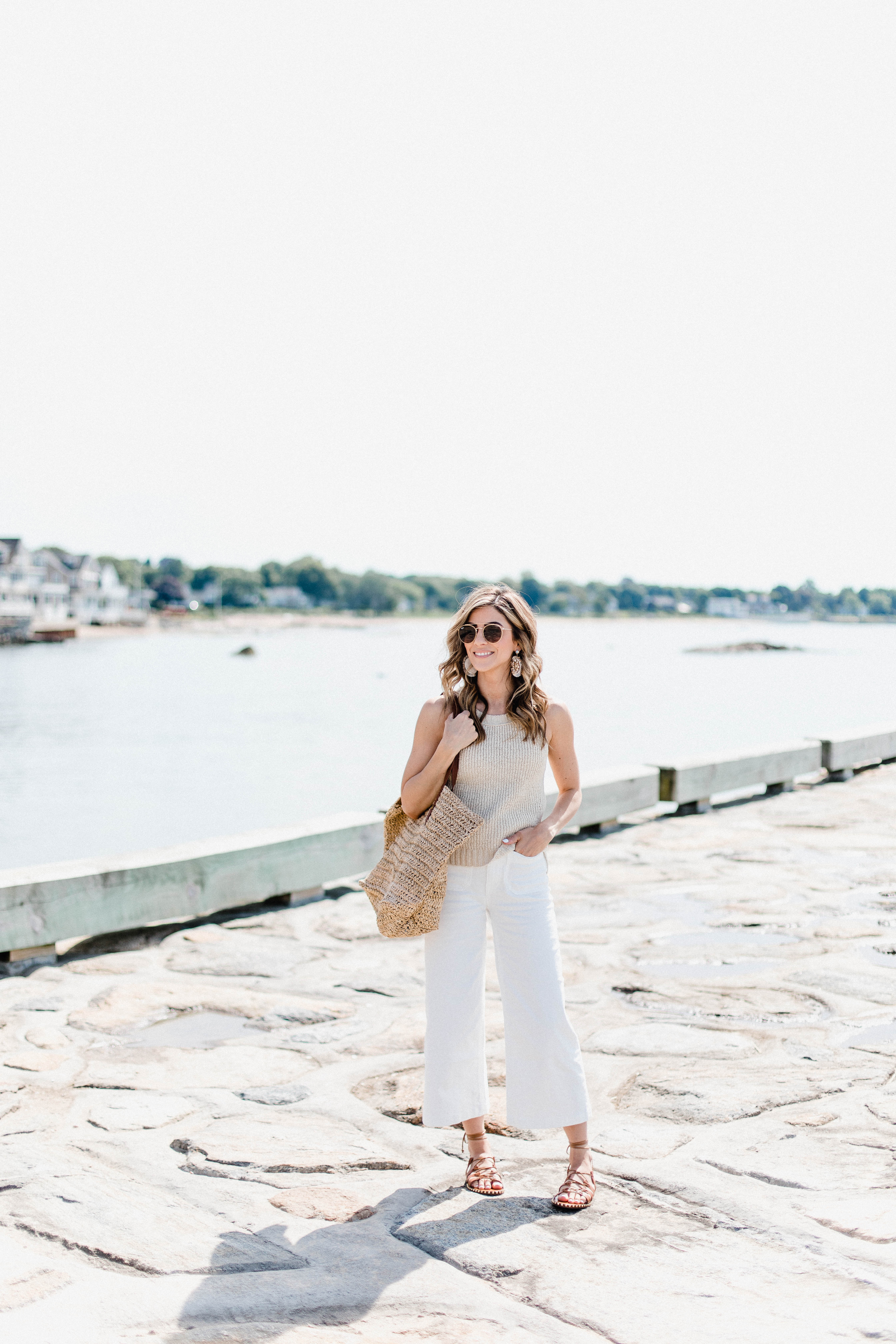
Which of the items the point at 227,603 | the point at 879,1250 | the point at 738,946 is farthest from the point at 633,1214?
the point at 227,603

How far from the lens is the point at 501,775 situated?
331 centimetres

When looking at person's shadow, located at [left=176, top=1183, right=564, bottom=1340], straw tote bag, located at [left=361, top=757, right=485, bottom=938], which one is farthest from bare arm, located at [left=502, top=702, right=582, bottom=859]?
person's shadow, located at [left=176, top=1183, right=564, bottom=1340]

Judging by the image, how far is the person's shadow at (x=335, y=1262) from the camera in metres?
2.61

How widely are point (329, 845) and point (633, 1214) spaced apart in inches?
157

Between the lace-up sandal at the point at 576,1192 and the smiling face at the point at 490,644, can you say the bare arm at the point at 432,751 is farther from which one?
the lace-up sandal at the point at 576,1192

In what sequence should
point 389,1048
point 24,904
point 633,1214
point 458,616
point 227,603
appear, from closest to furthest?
point 633,1214 → point 458,616 → point 389,1048 → point 24,904 → point 227,603

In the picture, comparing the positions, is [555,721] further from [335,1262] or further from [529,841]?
[335,1262]

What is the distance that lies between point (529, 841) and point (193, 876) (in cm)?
337

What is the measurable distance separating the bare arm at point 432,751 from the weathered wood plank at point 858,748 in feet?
29.4

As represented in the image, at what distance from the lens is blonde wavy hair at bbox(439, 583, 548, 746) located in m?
3.30

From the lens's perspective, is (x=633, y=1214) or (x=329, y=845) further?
(x=329, y=845)

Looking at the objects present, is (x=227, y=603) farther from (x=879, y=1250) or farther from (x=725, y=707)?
(x=879, y=1250)

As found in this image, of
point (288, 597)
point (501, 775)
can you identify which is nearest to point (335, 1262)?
point (501, 775)

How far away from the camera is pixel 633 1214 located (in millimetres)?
3074
